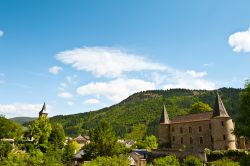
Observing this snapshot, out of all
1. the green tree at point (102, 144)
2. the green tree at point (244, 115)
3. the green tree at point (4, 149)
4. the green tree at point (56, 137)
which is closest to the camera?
the green tree at point (244, 115)

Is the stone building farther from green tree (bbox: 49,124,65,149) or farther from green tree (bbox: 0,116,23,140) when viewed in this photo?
green tree (bbox: 0,116,23,140)

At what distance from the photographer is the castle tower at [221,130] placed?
5572cm

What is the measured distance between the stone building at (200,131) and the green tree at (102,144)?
541 inches

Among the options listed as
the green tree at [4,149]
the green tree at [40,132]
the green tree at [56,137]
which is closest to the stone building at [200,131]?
the green tree at [56,137]

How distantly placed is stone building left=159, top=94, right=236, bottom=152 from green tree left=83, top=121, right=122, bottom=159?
13729 millimetres

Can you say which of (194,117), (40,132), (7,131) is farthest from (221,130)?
(7,131)

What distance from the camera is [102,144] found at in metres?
57.2

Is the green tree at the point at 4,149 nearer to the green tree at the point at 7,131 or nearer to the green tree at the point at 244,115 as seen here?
the green tree at the point at 7,131

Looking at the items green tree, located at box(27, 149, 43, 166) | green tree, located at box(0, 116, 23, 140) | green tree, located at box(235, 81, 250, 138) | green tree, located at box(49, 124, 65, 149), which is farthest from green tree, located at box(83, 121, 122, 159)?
green tree, located at box(0, 116, 23, 140)

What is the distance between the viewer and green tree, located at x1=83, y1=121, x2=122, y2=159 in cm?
5722

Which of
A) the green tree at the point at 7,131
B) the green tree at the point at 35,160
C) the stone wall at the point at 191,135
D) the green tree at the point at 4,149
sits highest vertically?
the green tree at the point at 7,131

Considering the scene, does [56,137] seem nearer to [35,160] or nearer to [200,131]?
[35,160]

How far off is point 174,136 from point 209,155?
15148mm

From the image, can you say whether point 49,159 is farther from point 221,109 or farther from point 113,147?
point 221,109
